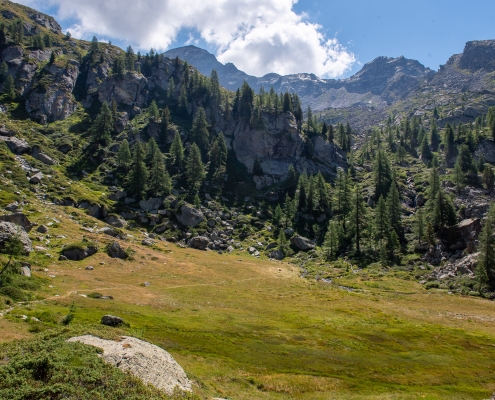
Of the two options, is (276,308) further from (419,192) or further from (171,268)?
(419,192)

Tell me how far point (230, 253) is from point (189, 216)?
933 inches

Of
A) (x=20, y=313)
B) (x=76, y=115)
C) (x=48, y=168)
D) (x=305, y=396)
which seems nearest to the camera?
(x=305, y=396)

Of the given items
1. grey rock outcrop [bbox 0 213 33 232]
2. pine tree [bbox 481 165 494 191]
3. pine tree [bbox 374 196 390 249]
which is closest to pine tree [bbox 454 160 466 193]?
pine tree [bbox 481 165 494 191]

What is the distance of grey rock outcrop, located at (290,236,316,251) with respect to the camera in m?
115

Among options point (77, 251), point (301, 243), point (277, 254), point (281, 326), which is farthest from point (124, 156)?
point (281, 326)

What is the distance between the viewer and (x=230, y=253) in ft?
358

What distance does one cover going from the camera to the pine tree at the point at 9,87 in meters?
158

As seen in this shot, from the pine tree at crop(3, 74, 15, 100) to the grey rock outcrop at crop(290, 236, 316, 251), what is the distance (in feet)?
537

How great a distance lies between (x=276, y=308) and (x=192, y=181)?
105m

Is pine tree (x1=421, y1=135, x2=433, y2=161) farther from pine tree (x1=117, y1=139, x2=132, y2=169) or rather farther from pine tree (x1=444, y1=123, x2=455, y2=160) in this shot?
pine tree (x1=117, y1=139, x2=132, y2=169)

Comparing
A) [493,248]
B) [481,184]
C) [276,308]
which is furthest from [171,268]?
[481,184]

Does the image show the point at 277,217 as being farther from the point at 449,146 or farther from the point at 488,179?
the point at 449,146

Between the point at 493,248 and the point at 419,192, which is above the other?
the point at 419,192

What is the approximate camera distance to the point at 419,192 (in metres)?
146
